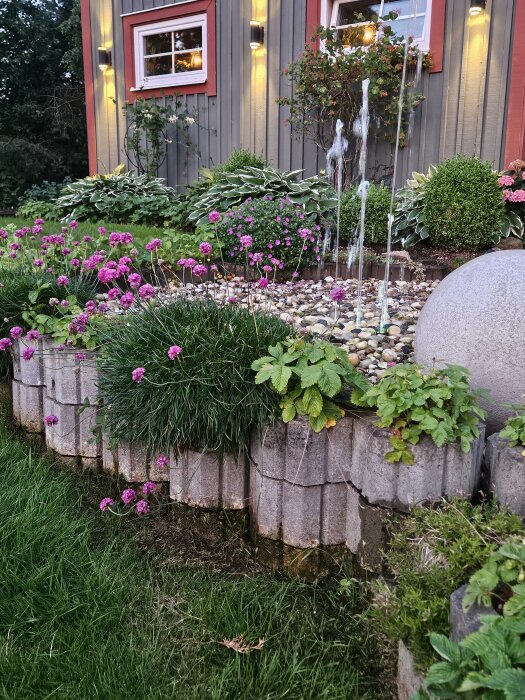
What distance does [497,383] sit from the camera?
1.98 metres

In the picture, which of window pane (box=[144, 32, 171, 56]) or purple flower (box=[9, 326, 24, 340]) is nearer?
purple flower (box=[9, 326, 24, 340])

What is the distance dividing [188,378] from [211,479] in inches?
14.8

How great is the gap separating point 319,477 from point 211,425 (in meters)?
0.39

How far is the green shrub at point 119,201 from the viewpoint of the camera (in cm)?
729

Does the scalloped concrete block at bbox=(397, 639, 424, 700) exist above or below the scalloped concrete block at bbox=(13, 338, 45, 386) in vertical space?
below

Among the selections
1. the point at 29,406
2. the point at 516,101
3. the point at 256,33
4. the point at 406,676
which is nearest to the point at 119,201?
the point at 256,33

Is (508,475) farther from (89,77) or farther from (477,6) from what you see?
(89,77)

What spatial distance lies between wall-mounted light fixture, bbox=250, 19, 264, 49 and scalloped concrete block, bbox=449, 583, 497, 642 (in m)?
7.54

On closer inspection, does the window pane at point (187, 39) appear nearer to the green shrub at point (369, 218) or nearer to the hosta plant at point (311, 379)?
the green shrub at point (369, 218)

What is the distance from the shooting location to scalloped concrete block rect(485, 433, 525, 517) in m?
1.58

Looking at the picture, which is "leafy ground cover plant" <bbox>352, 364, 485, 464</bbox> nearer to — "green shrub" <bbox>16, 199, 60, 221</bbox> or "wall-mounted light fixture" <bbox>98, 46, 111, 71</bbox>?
"green shrub" <bbox>16, 199, 60, 221</bbox>

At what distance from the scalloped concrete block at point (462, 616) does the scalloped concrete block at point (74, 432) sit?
1.62 metres

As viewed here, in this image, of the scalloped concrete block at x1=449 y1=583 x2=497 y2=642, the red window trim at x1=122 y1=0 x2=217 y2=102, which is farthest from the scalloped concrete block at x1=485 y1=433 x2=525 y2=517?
the red window trim at x1=122 y1=0 x2=217 y2=102

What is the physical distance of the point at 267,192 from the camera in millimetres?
5777
